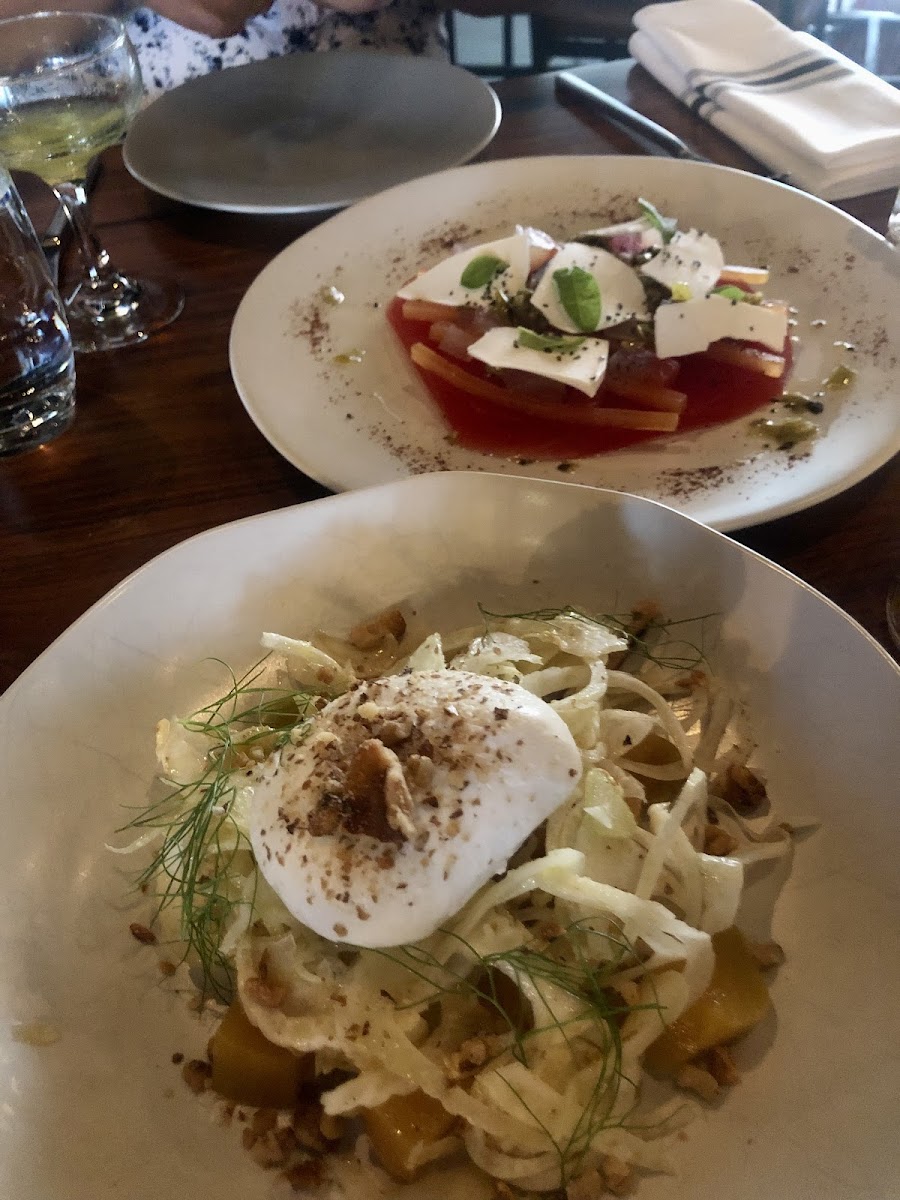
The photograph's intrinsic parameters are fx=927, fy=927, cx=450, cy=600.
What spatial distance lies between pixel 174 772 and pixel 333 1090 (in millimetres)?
386

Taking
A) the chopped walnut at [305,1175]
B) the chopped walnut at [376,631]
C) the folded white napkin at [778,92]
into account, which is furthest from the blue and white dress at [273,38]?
the chopped walnut at [305,1175]

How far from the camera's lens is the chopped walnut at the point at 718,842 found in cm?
95

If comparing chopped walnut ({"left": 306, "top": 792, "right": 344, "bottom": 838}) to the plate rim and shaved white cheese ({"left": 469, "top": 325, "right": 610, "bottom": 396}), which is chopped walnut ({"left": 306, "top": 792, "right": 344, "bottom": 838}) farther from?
shaved white cheese ({"left": 469, "top": 325, "right": 610, "bottom": 396})

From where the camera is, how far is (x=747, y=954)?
863mm

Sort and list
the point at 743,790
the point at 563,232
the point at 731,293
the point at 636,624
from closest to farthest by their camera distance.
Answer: the point at 743,790 → the point at 636,624 → the point at 731,293 → the point at 563,232

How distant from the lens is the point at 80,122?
1628 mm

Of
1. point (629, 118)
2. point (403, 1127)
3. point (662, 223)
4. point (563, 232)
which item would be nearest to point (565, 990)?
point (403, 1127)

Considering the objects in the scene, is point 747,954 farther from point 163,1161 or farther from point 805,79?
point 805,79

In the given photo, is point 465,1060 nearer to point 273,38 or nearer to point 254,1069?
point 254,1069

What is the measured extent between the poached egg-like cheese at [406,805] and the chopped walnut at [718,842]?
6.2 inches

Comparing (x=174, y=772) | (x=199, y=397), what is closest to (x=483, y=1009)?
(x=174, y=772)

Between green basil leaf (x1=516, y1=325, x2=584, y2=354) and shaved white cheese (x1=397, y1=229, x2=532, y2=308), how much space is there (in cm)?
17

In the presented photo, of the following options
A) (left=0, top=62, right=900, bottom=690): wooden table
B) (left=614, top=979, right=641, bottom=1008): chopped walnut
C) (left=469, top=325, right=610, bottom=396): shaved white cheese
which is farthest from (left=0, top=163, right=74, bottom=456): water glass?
(left=614, top=979, right=641, bottom=1008): chopped walnut

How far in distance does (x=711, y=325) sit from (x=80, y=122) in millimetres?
1154
